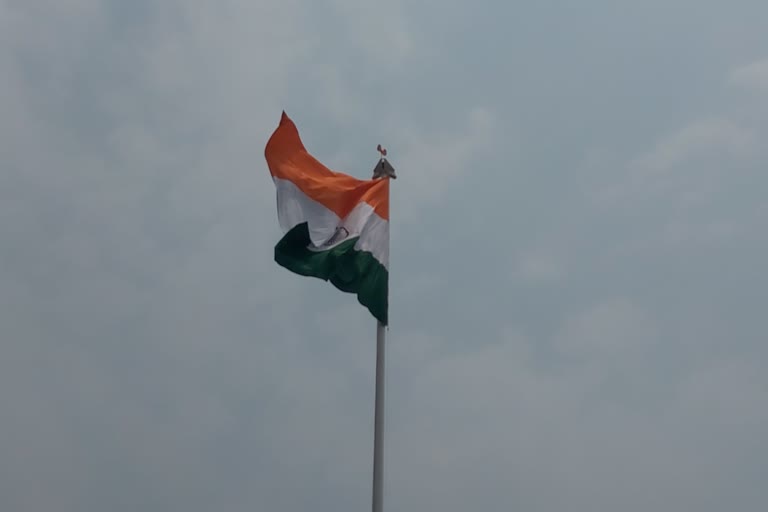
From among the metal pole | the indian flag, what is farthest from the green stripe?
the metal pole

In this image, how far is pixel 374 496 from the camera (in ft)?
62.0

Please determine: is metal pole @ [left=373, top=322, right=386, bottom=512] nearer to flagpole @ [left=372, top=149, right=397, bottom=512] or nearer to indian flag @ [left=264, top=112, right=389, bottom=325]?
flagpole @ [left=372, top=149, right=397, bottom=512]

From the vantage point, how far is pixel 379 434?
757 inches

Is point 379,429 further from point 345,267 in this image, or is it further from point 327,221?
point 327,221

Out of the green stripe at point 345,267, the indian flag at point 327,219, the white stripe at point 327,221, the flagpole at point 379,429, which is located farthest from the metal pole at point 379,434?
the white stripe at point 327,221

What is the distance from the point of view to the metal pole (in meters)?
18.9

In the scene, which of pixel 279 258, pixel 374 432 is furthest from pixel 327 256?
pixel 374 432

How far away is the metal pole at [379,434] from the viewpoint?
18.9 meters

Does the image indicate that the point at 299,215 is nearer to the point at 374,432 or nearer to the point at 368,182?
the point at 368,182

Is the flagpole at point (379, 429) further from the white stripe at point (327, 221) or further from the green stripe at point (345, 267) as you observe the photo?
the white stripe at point (327, 221)

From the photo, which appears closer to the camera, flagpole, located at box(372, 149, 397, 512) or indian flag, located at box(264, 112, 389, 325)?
flagpole, located at box(372, 149, 397, 512)

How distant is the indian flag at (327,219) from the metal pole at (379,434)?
137 cm

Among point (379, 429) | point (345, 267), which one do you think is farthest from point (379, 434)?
point (345, 267)

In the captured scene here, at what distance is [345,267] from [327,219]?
4.71 ft
